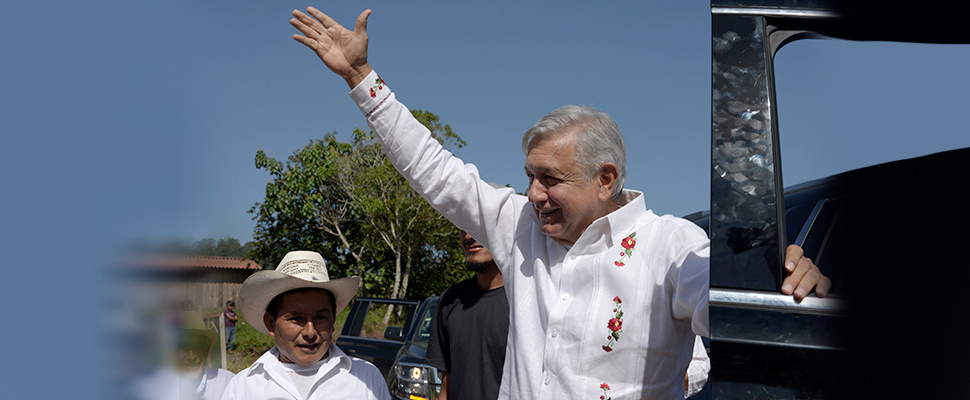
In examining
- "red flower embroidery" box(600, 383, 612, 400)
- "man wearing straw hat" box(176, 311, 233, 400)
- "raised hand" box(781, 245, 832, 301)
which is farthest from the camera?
"red flower embroidery" box(600, 383, 612, 400)

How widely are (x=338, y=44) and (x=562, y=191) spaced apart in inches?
32.0

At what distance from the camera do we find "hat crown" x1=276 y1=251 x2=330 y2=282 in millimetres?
2818

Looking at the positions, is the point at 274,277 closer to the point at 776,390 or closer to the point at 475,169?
the point at 475,169

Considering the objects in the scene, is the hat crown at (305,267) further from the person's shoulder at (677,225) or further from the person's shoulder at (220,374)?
the person's shoulder at (677,225)

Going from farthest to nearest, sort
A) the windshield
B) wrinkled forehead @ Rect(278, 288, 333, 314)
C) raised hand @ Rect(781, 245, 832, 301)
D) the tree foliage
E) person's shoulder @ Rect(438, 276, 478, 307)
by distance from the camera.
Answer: the tree foliage
the windshield
person's shoulder @ Rect(438, 276, 478, 307)
wrinkled forehead @ Rect(278, 288, 333, 314)
raised hand @ Rect(781, 245, 832, 301)

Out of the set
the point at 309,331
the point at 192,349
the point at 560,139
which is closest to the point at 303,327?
the point at 309,331

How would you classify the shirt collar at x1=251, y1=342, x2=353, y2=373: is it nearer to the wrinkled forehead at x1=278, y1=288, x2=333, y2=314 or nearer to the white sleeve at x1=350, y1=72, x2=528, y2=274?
the wrinkled forehead at x1=278, y1=288, x2=333, y2=314

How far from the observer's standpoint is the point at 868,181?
4.32 feet

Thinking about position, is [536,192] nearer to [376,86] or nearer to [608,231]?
[608,231]

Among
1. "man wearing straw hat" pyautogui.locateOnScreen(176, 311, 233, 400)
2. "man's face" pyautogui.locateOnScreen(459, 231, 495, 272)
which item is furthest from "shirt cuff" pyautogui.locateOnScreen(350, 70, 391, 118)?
"man's face" pyautogui.locateOnScreen(459, 231, 495, 272)

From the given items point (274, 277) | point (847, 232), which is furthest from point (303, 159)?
point (847, 232)

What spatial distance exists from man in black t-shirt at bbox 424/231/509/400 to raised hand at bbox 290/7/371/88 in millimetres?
1331

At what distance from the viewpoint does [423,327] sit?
6.04m

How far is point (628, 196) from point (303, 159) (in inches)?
1002
